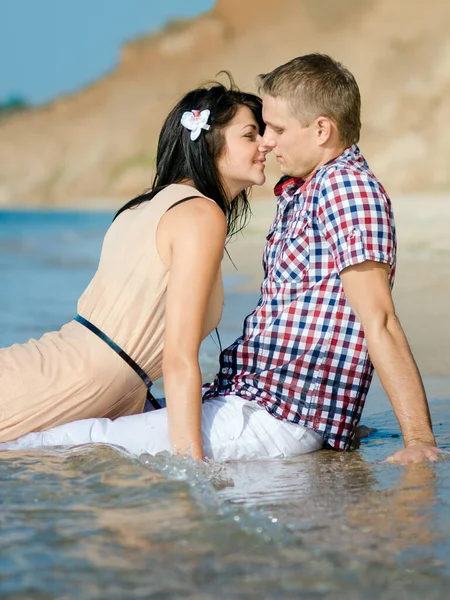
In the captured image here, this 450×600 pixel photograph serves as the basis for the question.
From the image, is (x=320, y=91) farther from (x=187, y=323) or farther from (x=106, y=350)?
(x=106, y=350)

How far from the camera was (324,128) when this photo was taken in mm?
3303

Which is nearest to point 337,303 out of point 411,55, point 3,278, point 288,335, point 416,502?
point 288,335

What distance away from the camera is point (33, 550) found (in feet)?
8.21

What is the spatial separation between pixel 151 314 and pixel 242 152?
662 mm

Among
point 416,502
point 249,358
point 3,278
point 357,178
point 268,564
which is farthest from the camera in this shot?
point 3,278

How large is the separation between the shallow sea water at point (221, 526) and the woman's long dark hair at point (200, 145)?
0.92 meters

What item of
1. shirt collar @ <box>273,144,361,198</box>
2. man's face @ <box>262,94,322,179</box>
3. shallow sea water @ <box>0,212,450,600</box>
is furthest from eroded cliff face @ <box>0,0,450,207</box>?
shallow sea water @ <box>0,212,450,600</box>

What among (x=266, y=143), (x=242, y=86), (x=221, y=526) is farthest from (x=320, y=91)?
(x=242, y=86)

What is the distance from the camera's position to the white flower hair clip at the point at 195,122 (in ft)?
11.3

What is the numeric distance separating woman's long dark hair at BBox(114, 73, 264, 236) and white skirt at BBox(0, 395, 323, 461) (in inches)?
27.2

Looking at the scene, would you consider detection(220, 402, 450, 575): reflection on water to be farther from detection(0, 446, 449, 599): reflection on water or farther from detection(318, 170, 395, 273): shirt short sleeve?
detection(318, 170, 395, 273): shirt short sleeve

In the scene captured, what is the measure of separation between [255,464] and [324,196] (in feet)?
2.85

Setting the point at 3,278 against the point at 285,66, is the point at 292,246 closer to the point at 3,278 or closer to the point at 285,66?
the point at 285,66

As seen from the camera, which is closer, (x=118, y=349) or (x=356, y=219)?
(x=356, y=219)
